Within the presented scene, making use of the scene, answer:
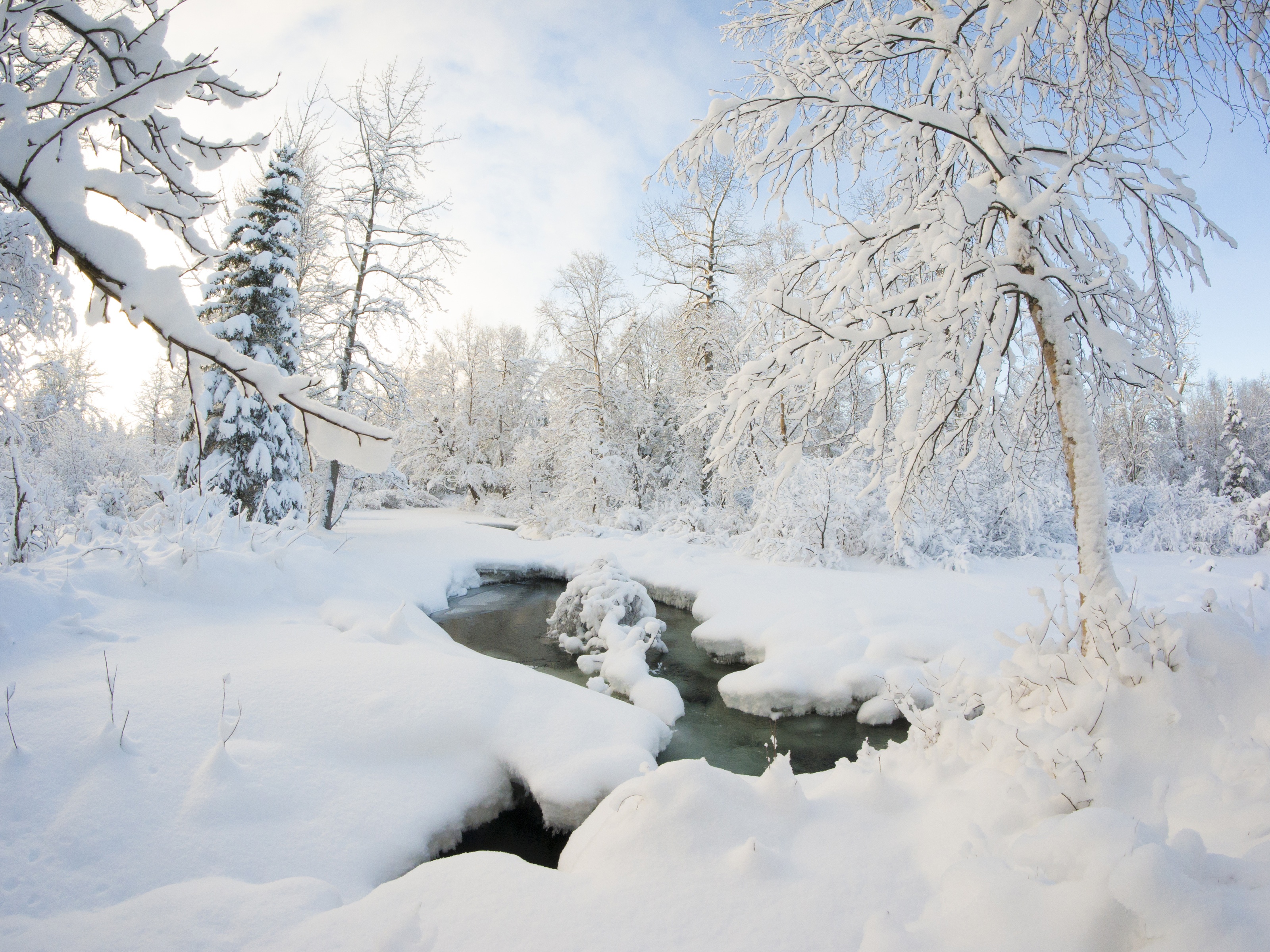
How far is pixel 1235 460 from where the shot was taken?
24.5m

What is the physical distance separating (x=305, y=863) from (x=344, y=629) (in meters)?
3.42

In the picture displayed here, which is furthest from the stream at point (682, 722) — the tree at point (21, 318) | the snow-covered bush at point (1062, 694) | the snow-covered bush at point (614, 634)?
the tree at point (21, 318)

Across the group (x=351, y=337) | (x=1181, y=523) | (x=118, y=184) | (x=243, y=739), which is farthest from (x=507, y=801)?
(x=1181, y=523)

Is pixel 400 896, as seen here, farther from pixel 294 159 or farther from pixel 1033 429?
pixel 294 159

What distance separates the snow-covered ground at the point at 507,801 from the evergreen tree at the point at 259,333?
707 cm

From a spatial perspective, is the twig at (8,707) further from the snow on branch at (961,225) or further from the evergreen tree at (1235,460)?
the evergreen tree at (1235,460)

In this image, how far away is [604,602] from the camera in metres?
8.45

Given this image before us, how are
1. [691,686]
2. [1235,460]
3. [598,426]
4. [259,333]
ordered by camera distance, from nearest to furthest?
[691,686]
[259,333]
[598,426]
[1235,460]

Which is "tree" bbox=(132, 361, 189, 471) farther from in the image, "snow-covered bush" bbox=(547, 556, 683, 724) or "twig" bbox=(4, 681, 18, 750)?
"twig" bbox=(4, 681, 18, 750)

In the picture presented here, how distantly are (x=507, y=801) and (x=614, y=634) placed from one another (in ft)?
13.5

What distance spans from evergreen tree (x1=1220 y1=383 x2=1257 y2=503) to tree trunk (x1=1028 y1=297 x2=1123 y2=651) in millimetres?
29625

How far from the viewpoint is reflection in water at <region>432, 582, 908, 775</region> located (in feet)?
16.9

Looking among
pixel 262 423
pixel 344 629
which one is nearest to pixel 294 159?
pixel 262 423

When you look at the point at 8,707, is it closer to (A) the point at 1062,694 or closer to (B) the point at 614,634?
(A) the point at 1062,694
